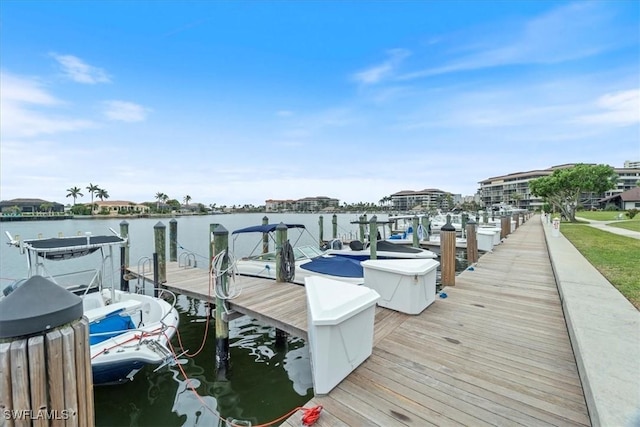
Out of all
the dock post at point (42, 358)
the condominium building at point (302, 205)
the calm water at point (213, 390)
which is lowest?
the calm water at point (213, 390)

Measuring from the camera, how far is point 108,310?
584cm

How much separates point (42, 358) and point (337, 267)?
7.65m

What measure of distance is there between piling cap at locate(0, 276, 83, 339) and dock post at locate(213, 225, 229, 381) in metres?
4.40

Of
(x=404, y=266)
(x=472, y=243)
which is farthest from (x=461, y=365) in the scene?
(x=472, y=243)

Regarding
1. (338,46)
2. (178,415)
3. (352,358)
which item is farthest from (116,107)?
(352,358)

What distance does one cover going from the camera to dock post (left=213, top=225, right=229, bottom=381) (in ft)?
19.6

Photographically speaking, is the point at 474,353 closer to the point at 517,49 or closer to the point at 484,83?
the point at 517,49

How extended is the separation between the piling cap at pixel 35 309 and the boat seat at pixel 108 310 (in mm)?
5037

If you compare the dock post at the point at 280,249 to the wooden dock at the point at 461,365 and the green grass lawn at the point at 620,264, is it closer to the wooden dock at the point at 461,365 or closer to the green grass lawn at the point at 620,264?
the wooden dock at the point at 461,365

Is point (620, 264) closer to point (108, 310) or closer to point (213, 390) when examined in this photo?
point (213, 390)

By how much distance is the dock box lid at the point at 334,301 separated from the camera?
10.3ft

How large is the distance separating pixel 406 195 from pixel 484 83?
13535 cm

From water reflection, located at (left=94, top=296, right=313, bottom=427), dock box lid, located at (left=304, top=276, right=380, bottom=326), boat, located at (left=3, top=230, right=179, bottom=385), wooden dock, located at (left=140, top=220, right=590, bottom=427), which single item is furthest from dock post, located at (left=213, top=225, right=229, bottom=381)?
dock box lid, located at (left=304, top=276, right=380, bottom=326)

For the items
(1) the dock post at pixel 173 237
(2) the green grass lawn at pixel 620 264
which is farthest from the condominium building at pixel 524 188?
(1) the dock post at pixel 173 237
